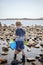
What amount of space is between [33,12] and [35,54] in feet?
1.80

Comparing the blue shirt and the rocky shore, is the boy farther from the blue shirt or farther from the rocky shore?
the rocky shore

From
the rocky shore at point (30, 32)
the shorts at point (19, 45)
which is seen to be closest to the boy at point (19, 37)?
the shorts at point (19, 45)

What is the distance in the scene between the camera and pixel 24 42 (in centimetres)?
203

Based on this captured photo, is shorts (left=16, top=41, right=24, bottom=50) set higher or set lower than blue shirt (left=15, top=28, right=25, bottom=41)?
lower

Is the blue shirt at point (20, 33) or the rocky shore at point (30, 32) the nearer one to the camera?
the blue shirt at point (20, 33)

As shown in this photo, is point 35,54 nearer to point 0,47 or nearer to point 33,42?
point 33,42

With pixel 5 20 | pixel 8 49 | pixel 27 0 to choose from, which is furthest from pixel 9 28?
pixel 27 0

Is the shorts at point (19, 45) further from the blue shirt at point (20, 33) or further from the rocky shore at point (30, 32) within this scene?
the rocky shore at point (30, 32)

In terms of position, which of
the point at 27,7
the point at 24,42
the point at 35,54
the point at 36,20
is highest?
the point at 27,7

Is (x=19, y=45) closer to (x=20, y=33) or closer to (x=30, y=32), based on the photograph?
(x=20, y=33)

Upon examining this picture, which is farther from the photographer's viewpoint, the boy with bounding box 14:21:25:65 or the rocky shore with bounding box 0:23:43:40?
the rocky shore with bounding box 0:23:43:40

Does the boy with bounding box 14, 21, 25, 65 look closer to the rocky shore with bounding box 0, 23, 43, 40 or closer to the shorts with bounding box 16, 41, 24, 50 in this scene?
the shorts with bounding box 16, 41, 24, 50

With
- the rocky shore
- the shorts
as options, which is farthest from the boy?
the rocky shore

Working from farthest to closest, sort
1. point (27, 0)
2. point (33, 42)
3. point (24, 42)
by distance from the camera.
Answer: point (33, 42) → point (27, 0) → point (24, 42)
